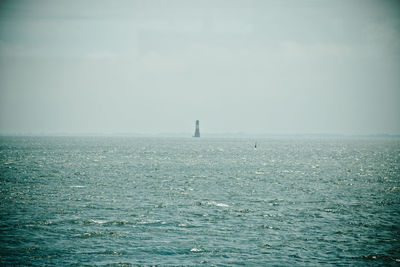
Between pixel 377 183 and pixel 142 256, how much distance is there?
49.1 metres

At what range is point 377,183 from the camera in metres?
60.8

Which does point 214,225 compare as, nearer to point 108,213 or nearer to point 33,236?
point 108,213

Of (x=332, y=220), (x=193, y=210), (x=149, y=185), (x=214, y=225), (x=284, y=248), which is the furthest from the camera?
(x=149, y=185)

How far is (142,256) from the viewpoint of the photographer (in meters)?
23.8

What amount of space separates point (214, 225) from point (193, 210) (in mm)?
6372

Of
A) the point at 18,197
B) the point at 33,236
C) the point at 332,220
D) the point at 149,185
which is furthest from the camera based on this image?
the point at 149,185

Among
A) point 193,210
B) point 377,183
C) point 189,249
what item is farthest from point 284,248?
point 377,183

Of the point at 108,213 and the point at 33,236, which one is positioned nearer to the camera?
the point at 33,236

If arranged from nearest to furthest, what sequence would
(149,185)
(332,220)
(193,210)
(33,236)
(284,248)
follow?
(284,248) → (33,236) → (332,220) → (193,210) → (149,185)

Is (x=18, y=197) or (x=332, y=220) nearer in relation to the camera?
(x=332, y=220)

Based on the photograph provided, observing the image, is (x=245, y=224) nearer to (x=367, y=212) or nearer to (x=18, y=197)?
(x=367, y=212)

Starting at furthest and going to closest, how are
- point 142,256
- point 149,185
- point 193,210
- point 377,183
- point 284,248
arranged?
point 377,183 < point 149,185 < point 193,210 < point 284,248 < point 142,256

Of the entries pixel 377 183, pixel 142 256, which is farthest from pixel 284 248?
pixel 377 183

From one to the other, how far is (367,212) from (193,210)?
17391 millimetres
